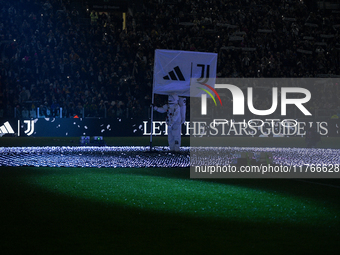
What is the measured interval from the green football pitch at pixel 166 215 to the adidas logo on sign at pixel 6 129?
18.0 metres

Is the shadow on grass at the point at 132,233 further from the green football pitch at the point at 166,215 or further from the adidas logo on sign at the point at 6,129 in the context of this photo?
the adidas logo on sign at the point at 6,129

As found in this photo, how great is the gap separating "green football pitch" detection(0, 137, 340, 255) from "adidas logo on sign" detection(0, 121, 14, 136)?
59.1 ft

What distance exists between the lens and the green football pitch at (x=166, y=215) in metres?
4.98

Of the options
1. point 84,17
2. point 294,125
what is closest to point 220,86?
point 294,125

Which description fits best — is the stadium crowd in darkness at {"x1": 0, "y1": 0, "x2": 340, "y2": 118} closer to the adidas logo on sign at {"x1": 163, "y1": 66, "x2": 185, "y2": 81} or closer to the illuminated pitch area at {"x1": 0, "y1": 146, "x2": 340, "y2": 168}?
the illuminated pitch area at {"x1": 0, "y1": 146, "x2": 340, "y2": 168}

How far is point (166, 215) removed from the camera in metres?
6.62

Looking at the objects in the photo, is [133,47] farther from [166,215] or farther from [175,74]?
[166,215]

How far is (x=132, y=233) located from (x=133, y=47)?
93.9ft

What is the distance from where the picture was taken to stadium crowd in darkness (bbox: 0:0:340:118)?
29.5 m

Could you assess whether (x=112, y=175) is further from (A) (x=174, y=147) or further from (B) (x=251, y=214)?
(A) (x=174, y=147)

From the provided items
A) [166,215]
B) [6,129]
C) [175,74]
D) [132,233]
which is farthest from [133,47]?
[132,233]

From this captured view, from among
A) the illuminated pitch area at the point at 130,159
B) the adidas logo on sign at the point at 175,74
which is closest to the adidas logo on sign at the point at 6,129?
the illuminated pitch area at the point at 130,159

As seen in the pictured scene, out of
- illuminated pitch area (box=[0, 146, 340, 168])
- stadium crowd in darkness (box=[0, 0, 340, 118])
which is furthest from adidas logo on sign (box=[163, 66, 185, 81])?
stadium crowd in darkness (box=[0, 0, 340, 118])

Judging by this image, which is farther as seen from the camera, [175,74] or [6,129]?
[6,129]
